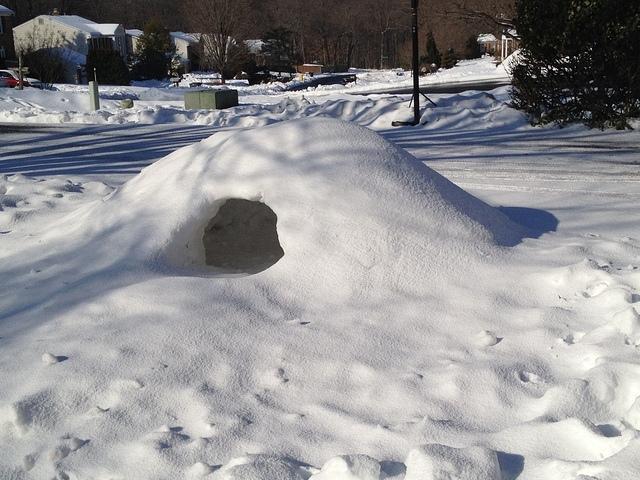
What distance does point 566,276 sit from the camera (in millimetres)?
4398

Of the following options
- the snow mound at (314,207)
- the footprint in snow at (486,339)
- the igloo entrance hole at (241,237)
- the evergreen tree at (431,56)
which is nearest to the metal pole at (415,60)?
the igloo entrance hole at (241,237)

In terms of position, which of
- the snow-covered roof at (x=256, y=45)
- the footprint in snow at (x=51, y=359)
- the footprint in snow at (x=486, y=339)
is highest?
the snow-covered roof at (x=256, y=45)

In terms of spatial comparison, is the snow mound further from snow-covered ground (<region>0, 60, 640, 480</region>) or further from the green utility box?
the green utility box

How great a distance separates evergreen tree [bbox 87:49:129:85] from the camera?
131ft

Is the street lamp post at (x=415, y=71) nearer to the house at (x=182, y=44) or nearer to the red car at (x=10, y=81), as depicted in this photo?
the red car at (x=10, y=81)

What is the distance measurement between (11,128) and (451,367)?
51.4 feet

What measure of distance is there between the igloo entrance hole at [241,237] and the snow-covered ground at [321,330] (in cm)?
53

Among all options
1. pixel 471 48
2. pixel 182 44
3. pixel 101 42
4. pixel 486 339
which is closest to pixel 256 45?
pixel 182 44

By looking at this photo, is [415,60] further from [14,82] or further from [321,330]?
[14,82]

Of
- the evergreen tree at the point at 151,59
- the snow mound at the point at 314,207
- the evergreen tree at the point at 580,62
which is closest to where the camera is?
the snow mound at the point at 314,207

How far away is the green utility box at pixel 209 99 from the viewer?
62.5 feet

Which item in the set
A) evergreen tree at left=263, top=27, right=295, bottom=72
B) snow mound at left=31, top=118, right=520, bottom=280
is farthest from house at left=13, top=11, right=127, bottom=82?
snow mound at left=31, top=118, right=520, bottom=280

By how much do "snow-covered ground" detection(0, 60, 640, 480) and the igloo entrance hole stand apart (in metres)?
0.53

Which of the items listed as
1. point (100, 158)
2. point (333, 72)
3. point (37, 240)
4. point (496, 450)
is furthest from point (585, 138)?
point (333, 72)
